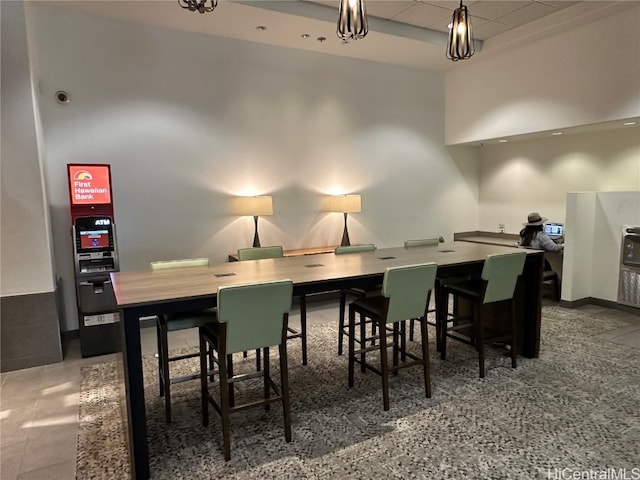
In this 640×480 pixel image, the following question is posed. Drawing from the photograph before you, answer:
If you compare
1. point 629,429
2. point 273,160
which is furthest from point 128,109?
point 629,429

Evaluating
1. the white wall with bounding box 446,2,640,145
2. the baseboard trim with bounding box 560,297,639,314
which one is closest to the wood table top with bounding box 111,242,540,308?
the baseboard trim with bounding box 560,297,639,314

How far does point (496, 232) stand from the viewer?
7.14m

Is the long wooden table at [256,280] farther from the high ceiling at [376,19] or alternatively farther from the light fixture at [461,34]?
the high ceiling at [376,19]

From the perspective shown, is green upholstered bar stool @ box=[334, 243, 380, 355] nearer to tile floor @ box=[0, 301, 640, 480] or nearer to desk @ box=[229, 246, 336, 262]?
desk @ box=[229, 246, 336, 262]

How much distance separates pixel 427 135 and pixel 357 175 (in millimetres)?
1555

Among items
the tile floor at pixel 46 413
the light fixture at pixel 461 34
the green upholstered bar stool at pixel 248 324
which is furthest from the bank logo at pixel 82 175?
the light fixture at pixel 461 34

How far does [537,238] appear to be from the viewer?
5.38m

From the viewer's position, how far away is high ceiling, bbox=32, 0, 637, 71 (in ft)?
14.0

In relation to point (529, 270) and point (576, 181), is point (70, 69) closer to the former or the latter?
point (529, 270)

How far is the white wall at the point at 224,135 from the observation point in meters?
4.34

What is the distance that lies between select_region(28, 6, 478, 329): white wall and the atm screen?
667mm

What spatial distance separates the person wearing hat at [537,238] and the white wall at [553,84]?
1220 mm

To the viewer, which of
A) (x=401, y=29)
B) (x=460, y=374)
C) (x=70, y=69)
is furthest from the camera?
(x=401, y=29)

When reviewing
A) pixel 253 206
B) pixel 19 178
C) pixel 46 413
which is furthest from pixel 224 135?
pixel 46 413
